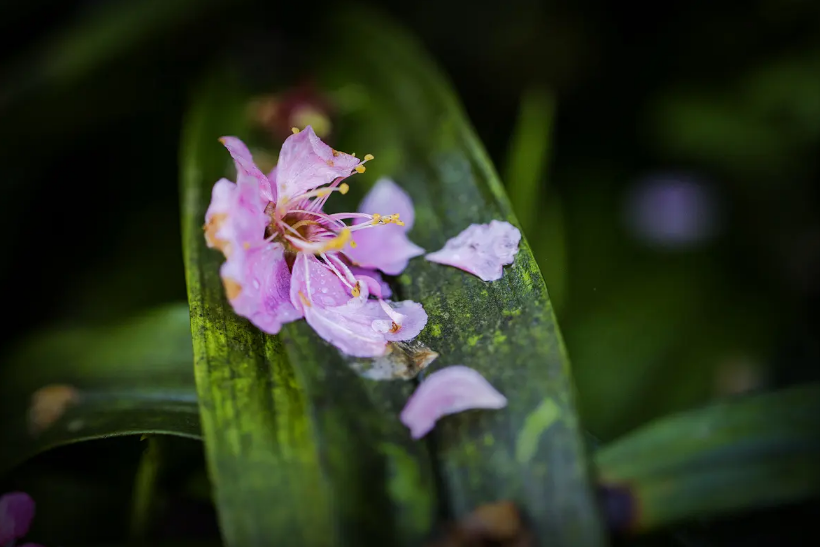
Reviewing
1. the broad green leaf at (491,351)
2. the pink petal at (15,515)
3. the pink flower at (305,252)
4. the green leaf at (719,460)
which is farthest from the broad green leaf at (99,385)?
the green leaf at (719,460)

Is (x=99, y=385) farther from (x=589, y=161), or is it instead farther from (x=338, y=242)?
(x=589, y=161)

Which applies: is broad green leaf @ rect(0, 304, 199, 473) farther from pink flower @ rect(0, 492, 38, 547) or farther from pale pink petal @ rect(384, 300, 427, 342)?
pale pink petal @ rect(384, 300, 427, 342)

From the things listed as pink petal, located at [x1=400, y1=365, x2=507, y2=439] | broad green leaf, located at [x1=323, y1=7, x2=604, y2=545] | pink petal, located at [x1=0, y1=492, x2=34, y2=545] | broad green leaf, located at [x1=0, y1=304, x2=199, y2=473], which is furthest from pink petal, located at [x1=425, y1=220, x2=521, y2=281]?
pink petal, located at [x1=0, y1=492, x2=34, y2=545]

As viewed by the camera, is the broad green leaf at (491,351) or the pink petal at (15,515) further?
the pink petal at (15,515)

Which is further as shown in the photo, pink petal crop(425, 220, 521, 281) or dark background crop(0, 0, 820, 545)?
dark background crop(0, 0, 820, 545)

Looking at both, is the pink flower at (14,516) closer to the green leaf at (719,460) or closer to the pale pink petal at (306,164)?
the pale pink petal at (306,164)

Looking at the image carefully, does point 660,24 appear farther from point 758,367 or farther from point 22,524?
point 22,524
